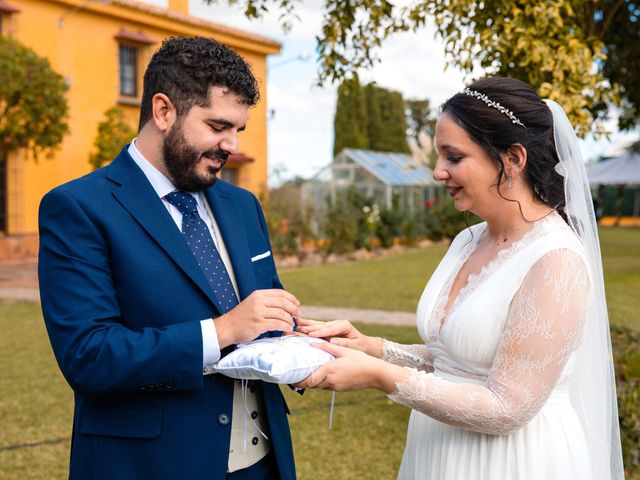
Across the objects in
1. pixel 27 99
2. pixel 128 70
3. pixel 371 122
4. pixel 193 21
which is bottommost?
pixel 27 99

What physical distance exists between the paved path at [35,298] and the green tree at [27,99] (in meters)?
2.52

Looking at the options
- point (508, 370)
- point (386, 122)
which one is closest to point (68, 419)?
point (508, 370)

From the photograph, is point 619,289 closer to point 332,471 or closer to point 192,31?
point 332,471

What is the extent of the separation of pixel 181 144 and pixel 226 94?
21 cm

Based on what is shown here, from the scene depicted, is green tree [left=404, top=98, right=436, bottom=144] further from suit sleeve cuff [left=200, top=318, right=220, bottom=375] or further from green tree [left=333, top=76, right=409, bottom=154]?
suit sleeve cuff [left=200, top=318, right=220, bottom=375]

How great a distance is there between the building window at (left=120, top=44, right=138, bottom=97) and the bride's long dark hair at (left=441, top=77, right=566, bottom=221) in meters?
19.0

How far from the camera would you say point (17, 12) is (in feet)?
56.4

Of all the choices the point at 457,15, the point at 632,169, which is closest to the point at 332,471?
the point at 457,15

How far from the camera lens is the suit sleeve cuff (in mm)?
2141

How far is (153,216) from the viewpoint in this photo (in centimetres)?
231

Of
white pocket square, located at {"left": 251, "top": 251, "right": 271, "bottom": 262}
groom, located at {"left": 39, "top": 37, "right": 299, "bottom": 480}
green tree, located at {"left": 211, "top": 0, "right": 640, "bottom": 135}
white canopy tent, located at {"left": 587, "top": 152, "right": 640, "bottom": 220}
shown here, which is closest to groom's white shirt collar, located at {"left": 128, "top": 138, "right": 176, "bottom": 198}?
groom, located at {"left": 39, "top": 37, "right": 299, "bottom": 480}

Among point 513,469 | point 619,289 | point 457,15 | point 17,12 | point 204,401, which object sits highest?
point 17,12

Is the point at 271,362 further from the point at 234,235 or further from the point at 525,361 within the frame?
the point at 525,361

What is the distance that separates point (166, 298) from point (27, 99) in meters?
13.3
